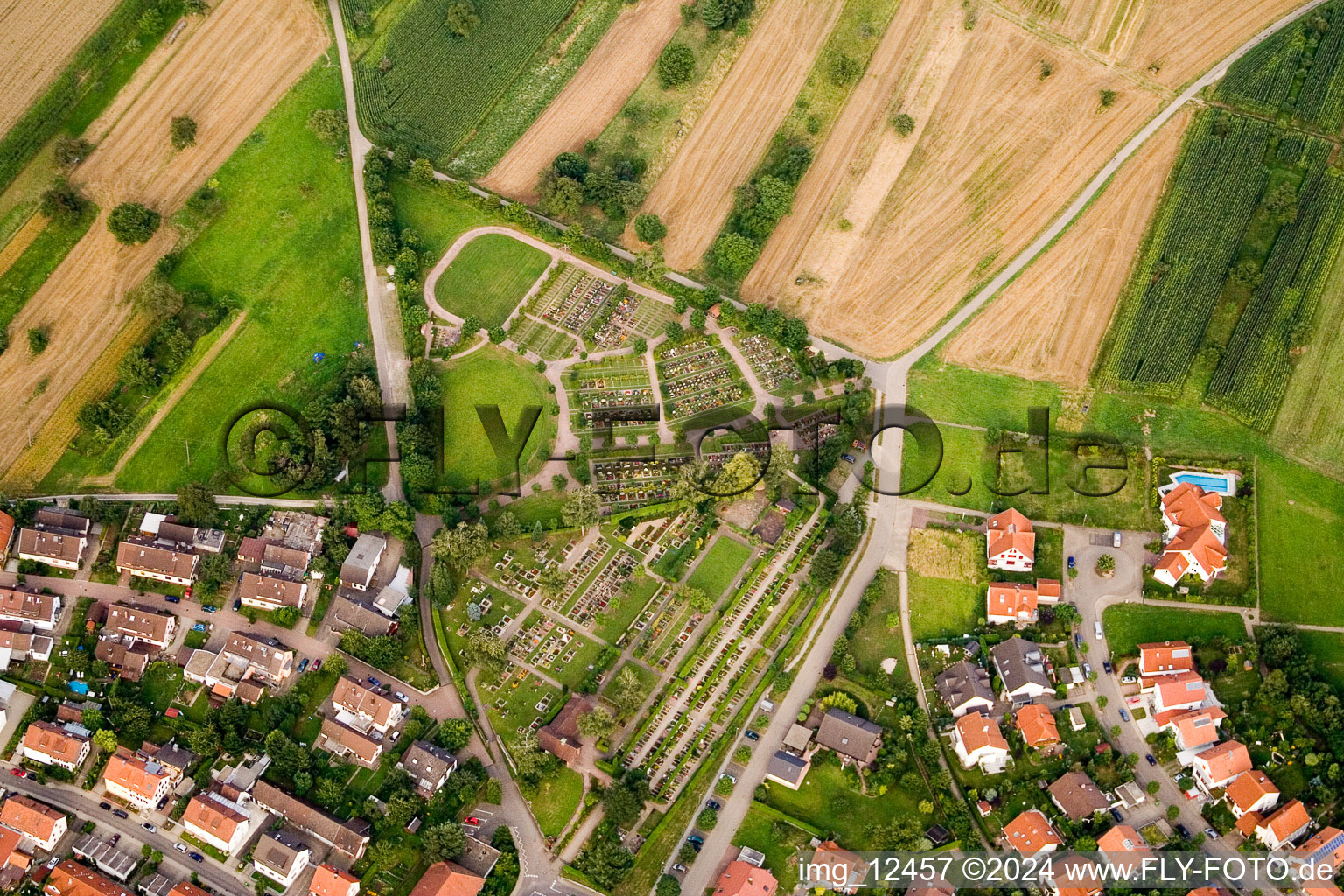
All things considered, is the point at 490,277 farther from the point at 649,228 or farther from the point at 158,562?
the point at 158,562

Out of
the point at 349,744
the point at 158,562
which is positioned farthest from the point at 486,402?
the point at 349,744

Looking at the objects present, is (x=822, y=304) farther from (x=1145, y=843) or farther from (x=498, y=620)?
(x=1145, y=843)

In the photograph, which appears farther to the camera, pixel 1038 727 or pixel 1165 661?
pixel 1165 661

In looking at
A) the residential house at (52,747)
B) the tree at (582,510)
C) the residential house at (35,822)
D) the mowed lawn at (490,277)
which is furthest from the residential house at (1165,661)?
the residential house at (35,822)

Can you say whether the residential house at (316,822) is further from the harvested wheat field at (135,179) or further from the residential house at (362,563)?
the harvested wheat field at (135,179)

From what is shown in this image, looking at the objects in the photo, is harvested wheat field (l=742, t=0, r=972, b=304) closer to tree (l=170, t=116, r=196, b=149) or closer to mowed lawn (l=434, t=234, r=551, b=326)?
mowed lawn (l=434, t=234, r=551, b=326)

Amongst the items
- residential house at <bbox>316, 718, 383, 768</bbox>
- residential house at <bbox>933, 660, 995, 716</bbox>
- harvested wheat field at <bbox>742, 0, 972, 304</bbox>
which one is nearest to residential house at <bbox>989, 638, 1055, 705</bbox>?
residential house at <bbox>933, 660, 995, 716</bbox>
